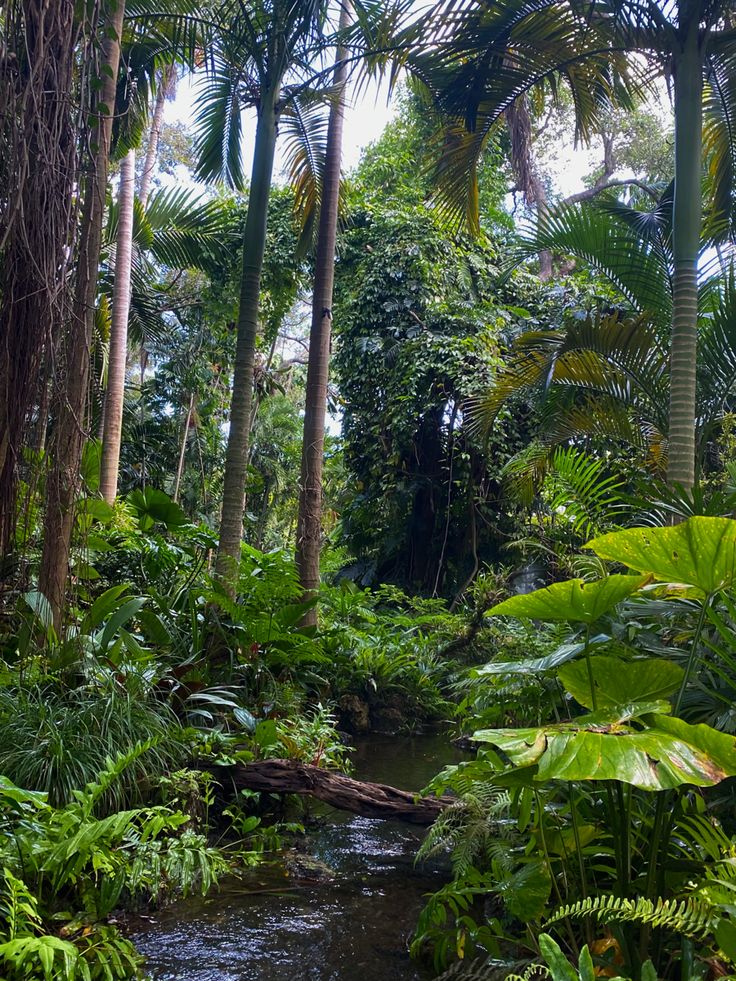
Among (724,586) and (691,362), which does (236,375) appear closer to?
(691,362)

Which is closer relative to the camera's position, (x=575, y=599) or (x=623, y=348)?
(x=575, y=599)

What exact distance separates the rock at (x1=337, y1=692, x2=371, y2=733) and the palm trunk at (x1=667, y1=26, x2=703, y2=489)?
3796mm

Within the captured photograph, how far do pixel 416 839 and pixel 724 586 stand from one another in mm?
2738

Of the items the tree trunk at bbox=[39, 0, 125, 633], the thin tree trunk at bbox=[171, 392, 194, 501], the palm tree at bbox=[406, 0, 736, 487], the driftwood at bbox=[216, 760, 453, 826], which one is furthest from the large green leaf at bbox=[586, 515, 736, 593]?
Answer: the thin tree trunk at bbox=[171, 392, 194, 501]

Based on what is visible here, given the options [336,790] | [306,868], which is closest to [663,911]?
[306,868]

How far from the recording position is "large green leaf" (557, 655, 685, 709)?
2.23 metres

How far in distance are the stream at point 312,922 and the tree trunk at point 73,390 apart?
5.57 feet

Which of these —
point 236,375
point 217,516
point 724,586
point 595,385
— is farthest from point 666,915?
point 217,516

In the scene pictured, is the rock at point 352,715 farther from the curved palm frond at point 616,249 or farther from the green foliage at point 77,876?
the curved palm frond at point 616,249

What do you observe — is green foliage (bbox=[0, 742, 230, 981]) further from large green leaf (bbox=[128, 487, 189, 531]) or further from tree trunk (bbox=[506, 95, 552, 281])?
tree trunk (bbox=[506, 95, 552, 281])

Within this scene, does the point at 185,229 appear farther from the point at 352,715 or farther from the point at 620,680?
the point at 620,680

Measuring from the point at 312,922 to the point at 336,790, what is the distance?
0.91m

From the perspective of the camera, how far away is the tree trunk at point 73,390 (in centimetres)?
366

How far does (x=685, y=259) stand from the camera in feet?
15.6
